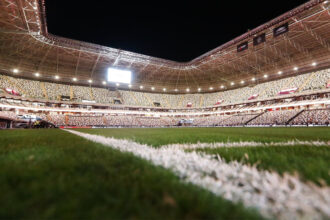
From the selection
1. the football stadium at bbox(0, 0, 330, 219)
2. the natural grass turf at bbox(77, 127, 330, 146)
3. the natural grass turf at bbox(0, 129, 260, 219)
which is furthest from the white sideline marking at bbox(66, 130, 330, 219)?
the natural grass turf at bbox(77, 127, 330, 146)

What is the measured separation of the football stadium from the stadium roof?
227 mm

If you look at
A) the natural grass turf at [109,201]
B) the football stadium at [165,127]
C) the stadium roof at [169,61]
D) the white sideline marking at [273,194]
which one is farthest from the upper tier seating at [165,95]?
the natural grass turf at [109,201]

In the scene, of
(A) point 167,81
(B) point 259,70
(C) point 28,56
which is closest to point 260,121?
(B) point 259,70

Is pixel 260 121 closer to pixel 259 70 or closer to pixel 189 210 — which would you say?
pixel 259 70

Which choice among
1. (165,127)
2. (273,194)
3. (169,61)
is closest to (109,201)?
(273,194)

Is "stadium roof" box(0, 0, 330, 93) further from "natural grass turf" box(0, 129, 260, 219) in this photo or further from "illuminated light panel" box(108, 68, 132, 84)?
"natural grass turf" box(0, 129, 260, 219)

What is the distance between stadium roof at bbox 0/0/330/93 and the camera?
20.8m

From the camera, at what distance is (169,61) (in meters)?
35.0

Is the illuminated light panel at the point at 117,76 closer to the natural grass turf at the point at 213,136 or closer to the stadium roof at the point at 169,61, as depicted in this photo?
the stadium roof at the point at 169,61

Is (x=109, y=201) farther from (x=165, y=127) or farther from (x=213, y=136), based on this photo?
(x=165, y=127)

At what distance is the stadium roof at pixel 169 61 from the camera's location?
2080 cm

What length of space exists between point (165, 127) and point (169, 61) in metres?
14.1

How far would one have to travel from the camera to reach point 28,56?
31.1m

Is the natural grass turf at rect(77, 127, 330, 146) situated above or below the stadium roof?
below
